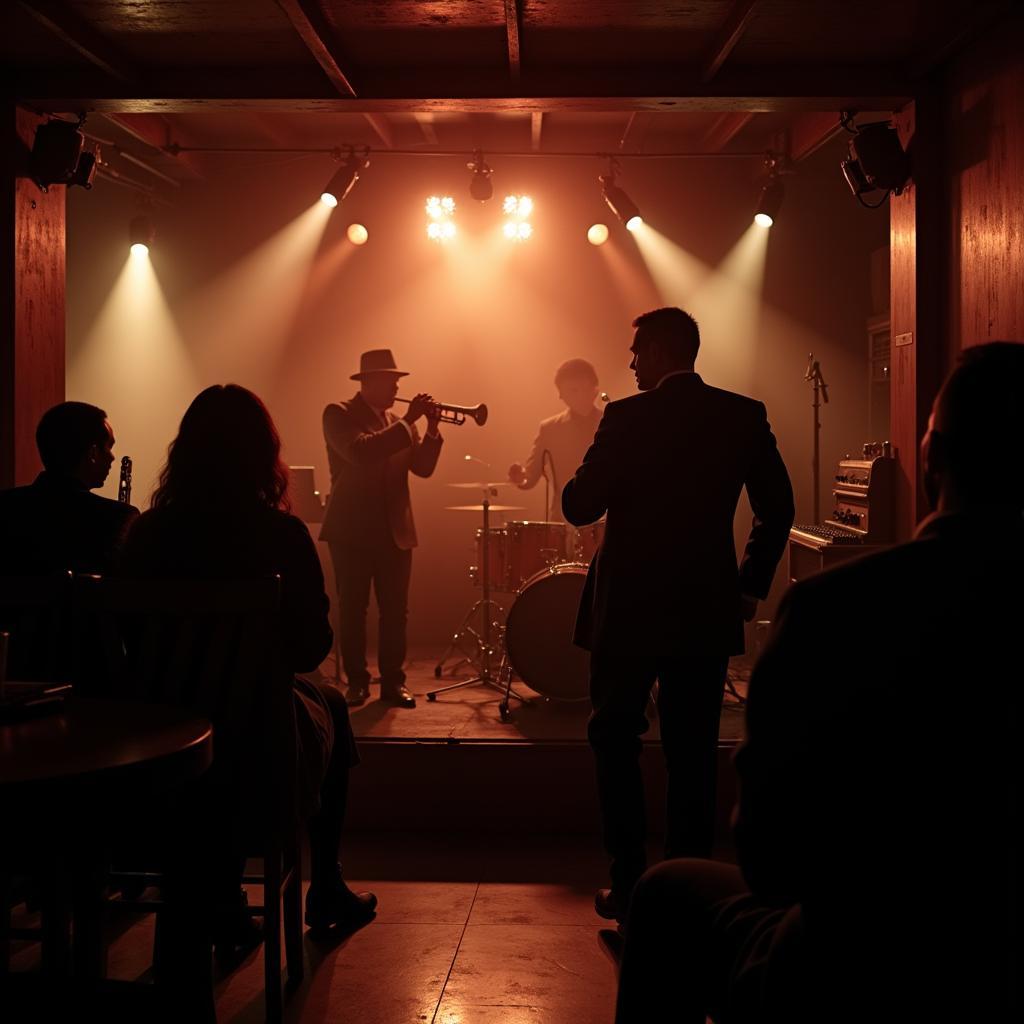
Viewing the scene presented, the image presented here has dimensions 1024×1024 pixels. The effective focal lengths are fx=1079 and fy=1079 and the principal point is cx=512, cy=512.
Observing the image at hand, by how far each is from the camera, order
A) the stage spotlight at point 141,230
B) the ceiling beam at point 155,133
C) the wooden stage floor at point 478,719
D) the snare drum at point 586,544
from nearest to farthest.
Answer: the wooden stage floor at point 478,719 → the snare drum at point 586,544 → the ceiling beam at point 155,133 → the stage spotlight at point 141,230

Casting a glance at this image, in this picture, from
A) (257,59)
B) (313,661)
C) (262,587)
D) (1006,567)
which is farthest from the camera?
(257,59)

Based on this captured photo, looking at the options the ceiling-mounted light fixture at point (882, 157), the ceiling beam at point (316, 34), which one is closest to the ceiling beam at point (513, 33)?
the ceiling beam at point (316, 34)

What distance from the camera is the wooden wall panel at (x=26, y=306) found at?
13.6 ft

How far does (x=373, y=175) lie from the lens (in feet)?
23.9

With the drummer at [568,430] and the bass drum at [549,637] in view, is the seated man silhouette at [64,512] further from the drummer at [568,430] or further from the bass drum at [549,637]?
the drummer at [568,430]

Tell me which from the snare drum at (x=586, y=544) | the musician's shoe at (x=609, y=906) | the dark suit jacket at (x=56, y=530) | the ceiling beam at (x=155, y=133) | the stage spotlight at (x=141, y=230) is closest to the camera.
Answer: the dark suit jacket at (x=56, y=530)

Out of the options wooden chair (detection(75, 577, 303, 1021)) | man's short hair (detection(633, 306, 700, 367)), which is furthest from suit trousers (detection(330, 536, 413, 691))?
wooden chair (detection(75, 577, 303, 1021))

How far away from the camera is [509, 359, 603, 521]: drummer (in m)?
6.29

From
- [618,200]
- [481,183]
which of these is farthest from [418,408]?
[618,200]

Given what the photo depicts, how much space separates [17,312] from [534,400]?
3.76 meters

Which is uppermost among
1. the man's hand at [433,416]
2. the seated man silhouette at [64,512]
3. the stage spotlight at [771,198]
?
the stage spotlight at [771,198]

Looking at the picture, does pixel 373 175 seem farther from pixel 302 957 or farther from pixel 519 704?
pixel 302 957

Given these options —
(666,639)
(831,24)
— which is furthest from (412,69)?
(666,639)

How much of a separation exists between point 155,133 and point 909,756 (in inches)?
250
